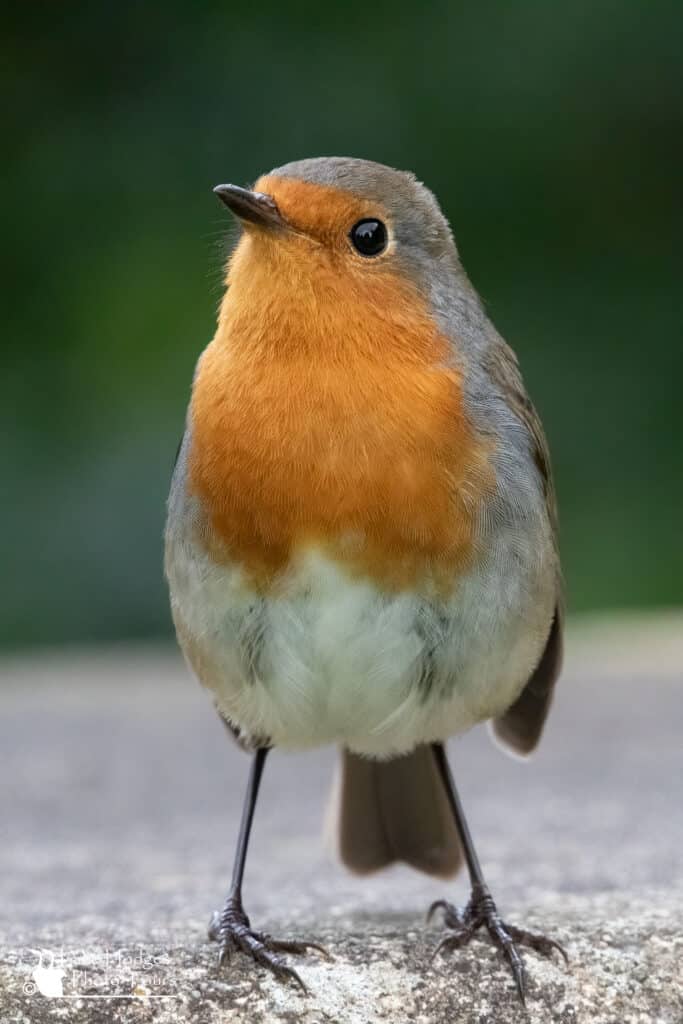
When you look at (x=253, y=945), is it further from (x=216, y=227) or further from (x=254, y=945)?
(x=216, y=227)

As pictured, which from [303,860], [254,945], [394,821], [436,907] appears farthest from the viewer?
[303,860]

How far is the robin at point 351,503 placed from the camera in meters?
3.18

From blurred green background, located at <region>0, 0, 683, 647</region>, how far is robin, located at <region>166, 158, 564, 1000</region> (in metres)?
3.13

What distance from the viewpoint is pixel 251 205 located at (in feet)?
10.7

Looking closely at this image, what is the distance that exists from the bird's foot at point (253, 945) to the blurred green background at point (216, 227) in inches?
134

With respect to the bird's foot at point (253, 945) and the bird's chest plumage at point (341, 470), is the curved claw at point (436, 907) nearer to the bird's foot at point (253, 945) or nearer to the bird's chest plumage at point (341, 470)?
the bird's foot at point (253, 945)

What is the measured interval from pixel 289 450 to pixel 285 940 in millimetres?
869

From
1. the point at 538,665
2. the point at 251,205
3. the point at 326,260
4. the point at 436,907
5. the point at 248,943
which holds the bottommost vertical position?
the point at 436,907

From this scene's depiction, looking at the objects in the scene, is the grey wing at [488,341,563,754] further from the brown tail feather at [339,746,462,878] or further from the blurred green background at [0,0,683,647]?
the blurred green background at [0,0,683,647]

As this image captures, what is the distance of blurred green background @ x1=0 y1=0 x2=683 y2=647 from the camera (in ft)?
21.6

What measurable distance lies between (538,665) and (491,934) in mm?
715

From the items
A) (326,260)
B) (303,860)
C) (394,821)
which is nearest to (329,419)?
(326,260)

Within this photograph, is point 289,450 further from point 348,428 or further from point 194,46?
point 194,46
